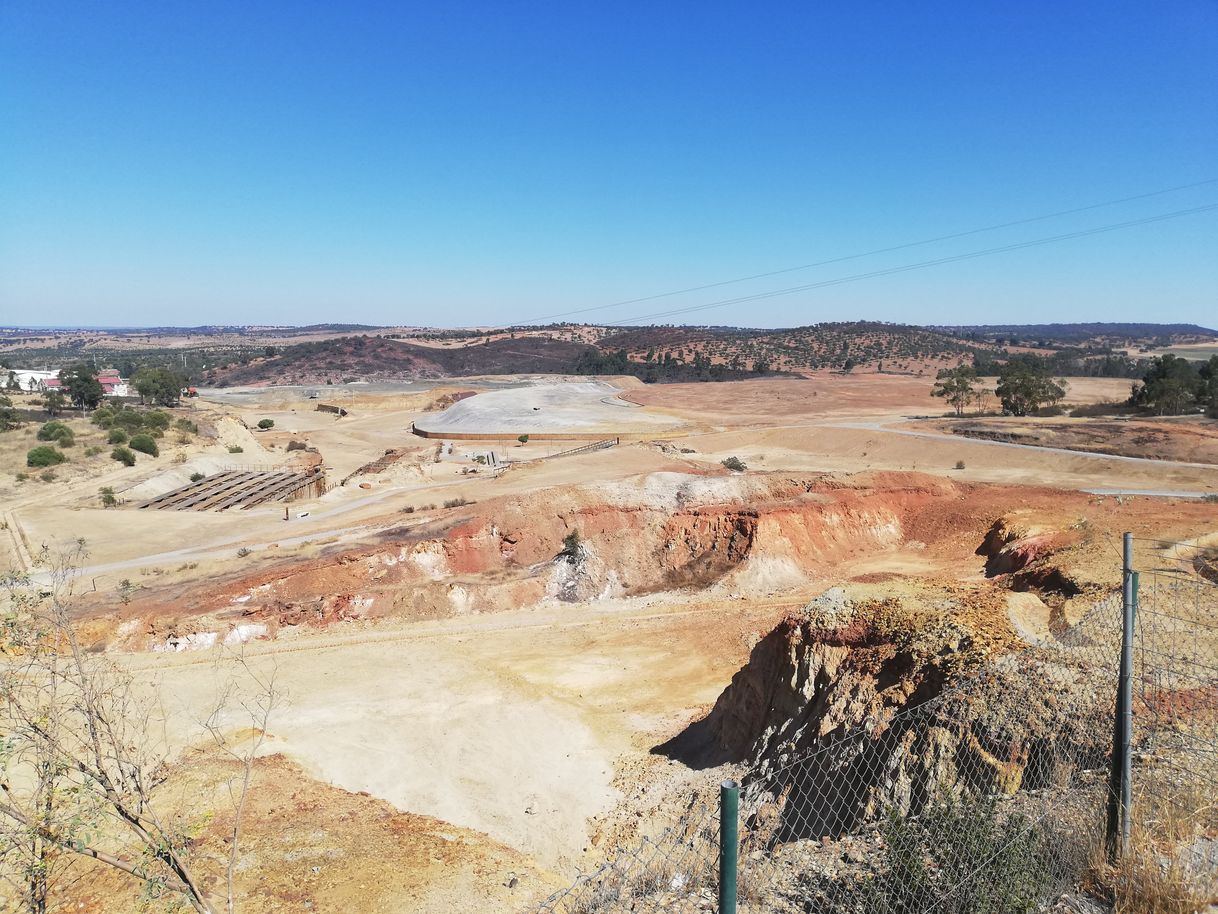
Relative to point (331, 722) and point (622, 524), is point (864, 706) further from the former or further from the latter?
point (622, 524)

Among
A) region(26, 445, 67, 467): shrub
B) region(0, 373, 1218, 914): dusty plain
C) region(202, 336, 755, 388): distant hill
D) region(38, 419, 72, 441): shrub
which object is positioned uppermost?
region(202, 336, 755, 388): distant hill

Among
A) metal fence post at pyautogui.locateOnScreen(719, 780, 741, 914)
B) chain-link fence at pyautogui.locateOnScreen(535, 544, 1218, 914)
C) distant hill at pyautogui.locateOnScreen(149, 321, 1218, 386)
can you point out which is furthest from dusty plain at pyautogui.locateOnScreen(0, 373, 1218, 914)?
distant hill at pyautogui.locateOnScreen(149, 321, 1218, 386)

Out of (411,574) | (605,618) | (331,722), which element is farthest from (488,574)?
(331,722)

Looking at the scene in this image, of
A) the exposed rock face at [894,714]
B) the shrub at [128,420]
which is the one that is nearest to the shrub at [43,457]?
the shrub at [128,420]

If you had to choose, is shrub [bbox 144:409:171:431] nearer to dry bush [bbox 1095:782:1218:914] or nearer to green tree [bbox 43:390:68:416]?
green tree [bbox 43:390:68:416]

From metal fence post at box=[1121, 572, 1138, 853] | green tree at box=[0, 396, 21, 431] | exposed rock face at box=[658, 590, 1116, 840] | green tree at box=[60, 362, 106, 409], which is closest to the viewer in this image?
metal fence post at box=[1121, 572, 1138, 853]

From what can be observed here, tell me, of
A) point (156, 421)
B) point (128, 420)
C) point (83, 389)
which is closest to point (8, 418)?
point (128, 420)
